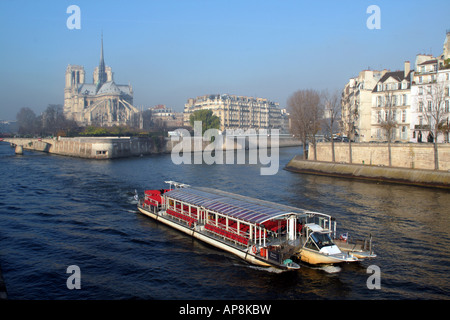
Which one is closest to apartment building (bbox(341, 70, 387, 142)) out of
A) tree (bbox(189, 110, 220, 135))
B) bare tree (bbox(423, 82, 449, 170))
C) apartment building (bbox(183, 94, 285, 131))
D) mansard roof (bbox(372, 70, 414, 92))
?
mansard roof (bbox(372, 70, 414, 92))

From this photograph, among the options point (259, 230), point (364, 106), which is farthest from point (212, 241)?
point (364, 106)

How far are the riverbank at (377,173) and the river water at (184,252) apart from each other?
2.06 m

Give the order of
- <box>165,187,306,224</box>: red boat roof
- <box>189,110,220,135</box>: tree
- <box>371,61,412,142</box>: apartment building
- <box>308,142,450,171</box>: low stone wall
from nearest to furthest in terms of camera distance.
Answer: <box>165,187,306,224</box>: red boat roof → <box>308,142,450,171</box>: low stone wall → <box>371,61,412,142</box>: apartment building → <box>189,110,220,135</box>: tree

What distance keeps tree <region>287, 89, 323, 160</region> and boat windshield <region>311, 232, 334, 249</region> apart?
43455 millimetres

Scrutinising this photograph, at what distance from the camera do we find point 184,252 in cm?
2247

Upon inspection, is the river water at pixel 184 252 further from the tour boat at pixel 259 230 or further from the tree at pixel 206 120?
the tree at pixel 206 120

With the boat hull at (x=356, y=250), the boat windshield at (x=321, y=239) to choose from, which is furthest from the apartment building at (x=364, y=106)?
the boat windshield at (x=321, y=239)

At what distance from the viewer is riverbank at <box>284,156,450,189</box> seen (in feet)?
139

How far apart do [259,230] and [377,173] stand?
105 feet

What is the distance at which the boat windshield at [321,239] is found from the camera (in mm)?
19578

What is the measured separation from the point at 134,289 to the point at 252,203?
8.80m

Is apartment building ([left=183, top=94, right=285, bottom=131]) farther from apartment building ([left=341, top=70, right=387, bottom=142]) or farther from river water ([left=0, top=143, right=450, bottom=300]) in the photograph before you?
river water ([left=0, top=143, right=450, bottom=300])

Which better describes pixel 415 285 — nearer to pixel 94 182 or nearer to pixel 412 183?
pixel 412 183

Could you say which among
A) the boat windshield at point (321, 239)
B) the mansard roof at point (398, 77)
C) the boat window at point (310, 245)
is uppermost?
the mansard roof at point (398, 77)
